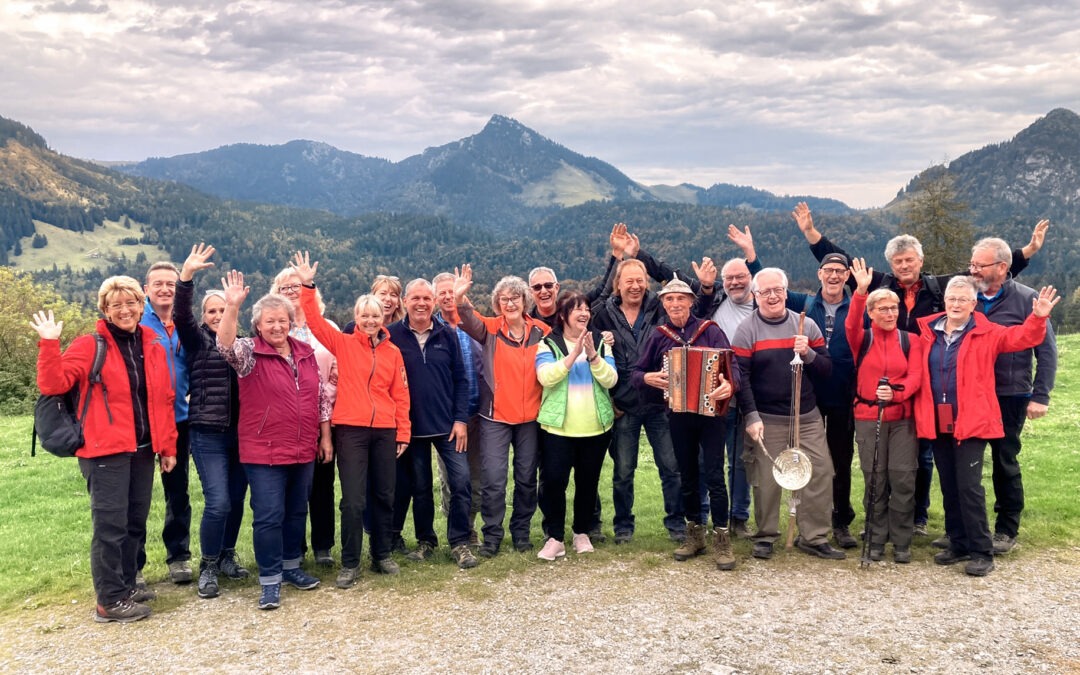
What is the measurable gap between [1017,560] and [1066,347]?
29075 millimetres

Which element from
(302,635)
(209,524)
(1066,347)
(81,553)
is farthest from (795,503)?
(1066,347)

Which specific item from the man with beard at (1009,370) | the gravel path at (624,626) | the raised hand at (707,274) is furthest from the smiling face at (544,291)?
the man with beard at (1009,370)

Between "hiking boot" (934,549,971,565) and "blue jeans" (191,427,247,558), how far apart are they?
22.9 feet

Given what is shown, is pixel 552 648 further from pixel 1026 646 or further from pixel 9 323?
pixel 9 323

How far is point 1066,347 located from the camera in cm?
3111

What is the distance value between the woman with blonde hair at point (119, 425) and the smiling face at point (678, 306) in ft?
15.7

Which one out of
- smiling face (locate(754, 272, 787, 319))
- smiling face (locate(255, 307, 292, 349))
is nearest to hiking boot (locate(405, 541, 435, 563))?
smiling face (locate(255, 307, 292, 349))

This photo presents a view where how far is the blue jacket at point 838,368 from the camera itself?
7.94 metres

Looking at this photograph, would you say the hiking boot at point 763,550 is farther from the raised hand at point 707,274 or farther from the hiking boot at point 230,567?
the hiking boot at point 230,567

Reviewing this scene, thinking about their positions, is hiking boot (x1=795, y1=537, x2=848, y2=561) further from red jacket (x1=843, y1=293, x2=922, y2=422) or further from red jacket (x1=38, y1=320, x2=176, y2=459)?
red jacket (x1=38, y1=320, x2=176, y2=459)

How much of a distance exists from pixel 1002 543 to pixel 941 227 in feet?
173

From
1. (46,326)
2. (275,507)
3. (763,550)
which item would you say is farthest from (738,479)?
(46,326)

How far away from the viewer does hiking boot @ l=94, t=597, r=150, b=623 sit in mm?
6504

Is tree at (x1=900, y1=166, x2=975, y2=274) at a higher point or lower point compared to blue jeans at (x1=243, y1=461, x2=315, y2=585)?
higher
